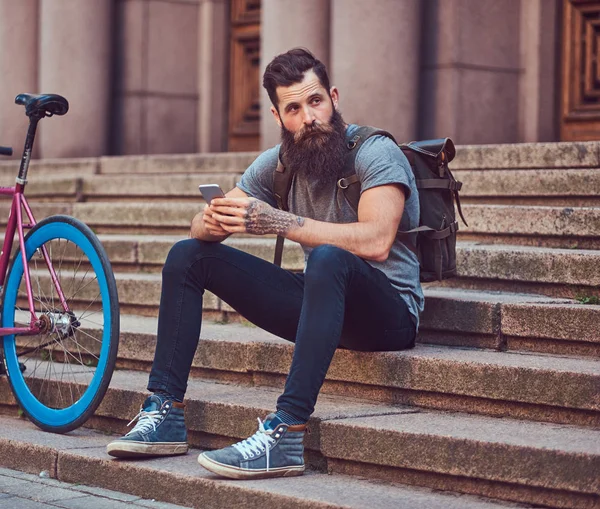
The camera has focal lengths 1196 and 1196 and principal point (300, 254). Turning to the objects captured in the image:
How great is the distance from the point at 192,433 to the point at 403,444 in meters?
1.07

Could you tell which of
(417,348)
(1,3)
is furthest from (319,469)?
(1,3)

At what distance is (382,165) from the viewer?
450cm

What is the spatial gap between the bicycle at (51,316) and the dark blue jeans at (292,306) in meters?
0.33

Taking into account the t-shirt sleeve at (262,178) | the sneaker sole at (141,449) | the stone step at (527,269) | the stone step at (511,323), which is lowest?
the sneaker sole at (141,449)

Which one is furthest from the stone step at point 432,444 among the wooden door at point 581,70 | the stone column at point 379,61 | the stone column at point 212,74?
the stone column at point 212,74

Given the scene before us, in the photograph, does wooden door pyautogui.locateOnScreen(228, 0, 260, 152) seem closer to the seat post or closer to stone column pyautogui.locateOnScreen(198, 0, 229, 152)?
stone column pyautogui.locateOnScreen(198, 0, 229, 152)

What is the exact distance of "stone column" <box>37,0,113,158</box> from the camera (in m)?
9.26

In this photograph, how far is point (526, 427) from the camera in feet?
13.6

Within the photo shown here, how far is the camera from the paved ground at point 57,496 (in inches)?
169

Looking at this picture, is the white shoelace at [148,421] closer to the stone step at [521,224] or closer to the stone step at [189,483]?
the stone step at [189,483]

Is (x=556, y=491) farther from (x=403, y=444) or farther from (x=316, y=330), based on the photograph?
(x=316, y=330)

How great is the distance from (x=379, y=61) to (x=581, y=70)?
141 cm

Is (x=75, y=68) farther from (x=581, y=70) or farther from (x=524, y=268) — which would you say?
(x=524, y=268)

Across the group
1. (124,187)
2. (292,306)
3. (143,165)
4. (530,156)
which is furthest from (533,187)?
(143,165)
